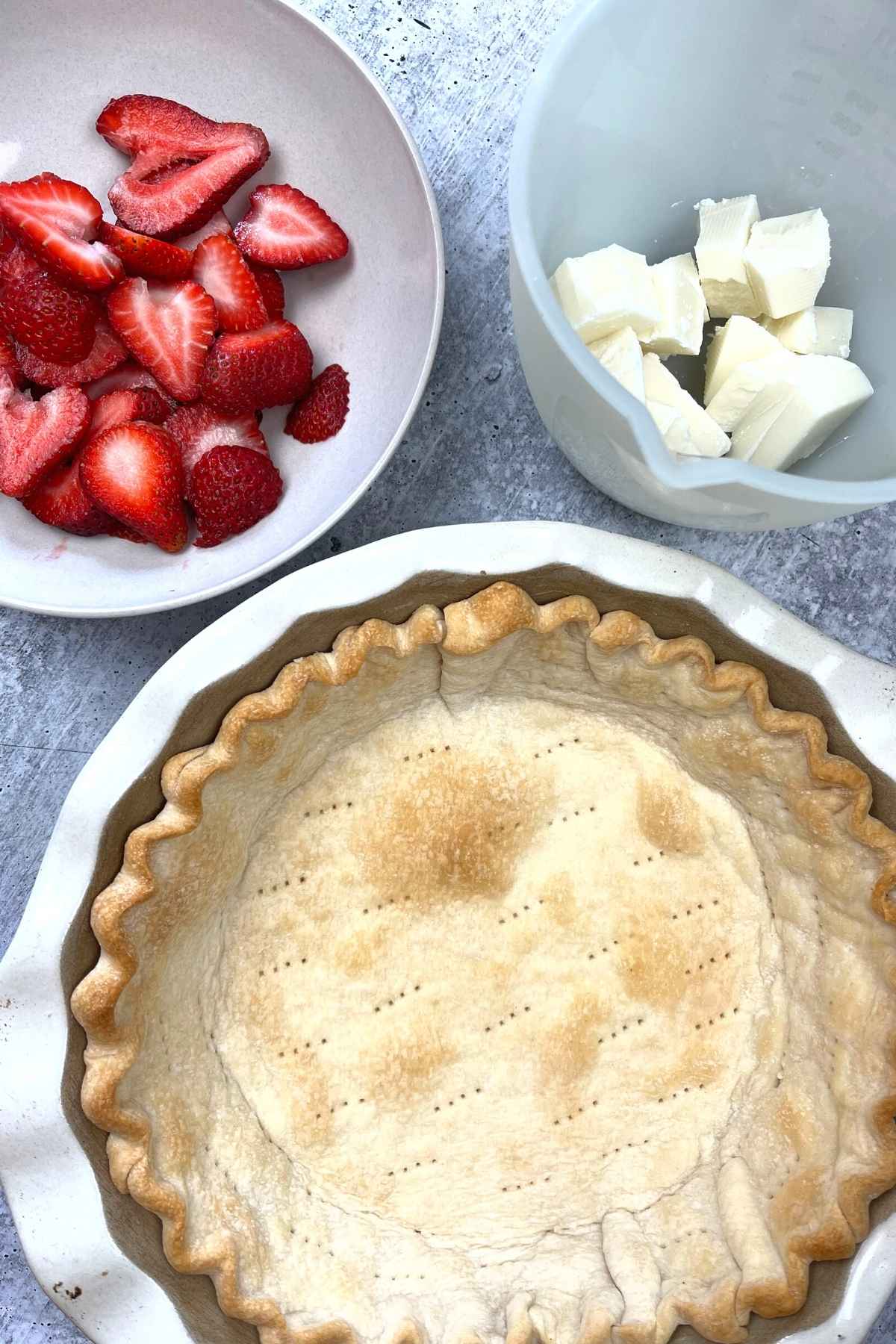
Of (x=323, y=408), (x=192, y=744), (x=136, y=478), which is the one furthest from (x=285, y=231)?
(x=192, y=744)

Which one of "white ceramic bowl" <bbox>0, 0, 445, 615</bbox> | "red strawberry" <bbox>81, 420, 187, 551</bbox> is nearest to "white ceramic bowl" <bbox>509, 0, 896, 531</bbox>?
"white ceramic bowl" <bbox>0, 0, 445, 615</bbox>

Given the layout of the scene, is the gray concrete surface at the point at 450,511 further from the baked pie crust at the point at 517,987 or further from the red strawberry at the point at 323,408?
the baked pie crust at the point at 517,987

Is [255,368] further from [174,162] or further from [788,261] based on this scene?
[788,261]

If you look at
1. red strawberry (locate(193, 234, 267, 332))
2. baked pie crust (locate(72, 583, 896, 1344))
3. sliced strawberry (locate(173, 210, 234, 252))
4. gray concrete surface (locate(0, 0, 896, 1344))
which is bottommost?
baked pie crust (locate(72, 583, 896, 1344))

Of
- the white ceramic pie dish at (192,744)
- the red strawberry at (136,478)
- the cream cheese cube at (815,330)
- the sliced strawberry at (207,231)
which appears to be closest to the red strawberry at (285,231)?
the sliced strawberry at (207,231)

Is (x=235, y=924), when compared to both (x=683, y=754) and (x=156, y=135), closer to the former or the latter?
(x=683, y=754)

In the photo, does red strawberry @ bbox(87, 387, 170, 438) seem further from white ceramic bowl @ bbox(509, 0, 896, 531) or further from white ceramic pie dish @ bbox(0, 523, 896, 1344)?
white ceramic bowl @ bbox(509, 0, 896, 531)
